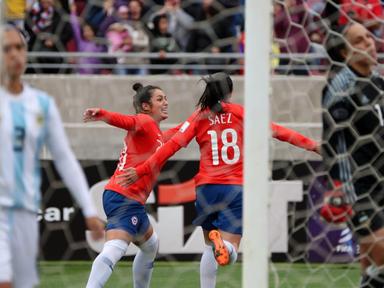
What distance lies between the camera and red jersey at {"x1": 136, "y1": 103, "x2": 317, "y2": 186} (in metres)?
Result: 7.41

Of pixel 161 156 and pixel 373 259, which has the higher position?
pixel 161 156

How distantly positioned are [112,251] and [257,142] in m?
2.26

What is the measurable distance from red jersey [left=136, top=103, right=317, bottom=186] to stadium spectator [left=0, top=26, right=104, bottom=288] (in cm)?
242

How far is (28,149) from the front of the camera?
4.90 metres

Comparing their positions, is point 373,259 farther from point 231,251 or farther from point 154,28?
point 154,28

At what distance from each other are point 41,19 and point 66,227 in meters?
3.00

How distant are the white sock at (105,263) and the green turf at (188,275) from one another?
55.0 inches

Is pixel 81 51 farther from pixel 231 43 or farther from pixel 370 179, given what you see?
pixel 370 179

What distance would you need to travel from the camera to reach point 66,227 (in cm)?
1027

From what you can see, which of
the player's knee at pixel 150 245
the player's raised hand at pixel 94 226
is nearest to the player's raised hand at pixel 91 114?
the player's knee at pixel 150 245

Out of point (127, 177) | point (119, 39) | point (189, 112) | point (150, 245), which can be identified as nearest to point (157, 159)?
point (127, 177)

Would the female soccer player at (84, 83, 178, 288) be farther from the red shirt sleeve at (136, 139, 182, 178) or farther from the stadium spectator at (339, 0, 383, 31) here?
the stadium spectator at (339, 0, 383, 31)

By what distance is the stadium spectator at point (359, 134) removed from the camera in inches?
239

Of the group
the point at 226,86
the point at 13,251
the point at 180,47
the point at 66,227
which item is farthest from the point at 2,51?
the point at 66,227
